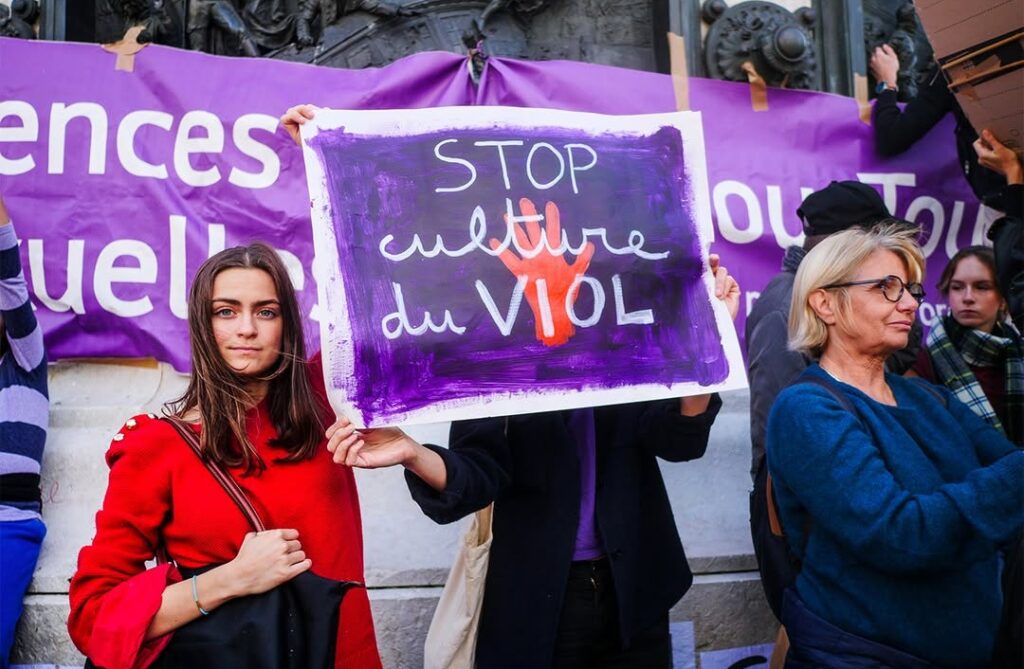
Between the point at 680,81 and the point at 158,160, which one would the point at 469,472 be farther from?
the point at 680,81

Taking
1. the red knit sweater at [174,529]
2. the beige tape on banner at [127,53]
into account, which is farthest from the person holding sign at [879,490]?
the beige tape on banner at [127,53]

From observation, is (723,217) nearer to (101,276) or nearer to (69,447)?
(101,276)

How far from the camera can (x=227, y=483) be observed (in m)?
1.85

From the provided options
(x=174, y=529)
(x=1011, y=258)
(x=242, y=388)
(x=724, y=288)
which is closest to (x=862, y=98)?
(x=1011, y=258)

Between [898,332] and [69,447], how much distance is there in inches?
114

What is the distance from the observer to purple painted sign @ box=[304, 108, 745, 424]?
2.00 m

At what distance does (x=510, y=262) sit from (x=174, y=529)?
2.93 feet

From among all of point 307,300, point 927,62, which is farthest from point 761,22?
point 307,300

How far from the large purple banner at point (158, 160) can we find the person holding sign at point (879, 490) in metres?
1.84

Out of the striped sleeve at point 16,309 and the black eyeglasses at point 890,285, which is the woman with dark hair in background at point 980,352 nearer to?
the black eyeglasses at point 890,285

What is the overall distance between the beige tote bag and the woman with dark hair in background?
6.13 ft

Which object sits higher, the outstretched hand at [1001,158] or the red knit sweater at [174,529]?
the outstretched hand at [1001,158]

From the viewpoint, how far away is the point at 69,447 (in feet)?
11.6

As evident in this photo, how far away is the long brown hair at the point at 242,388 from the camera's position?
190 centimetres
